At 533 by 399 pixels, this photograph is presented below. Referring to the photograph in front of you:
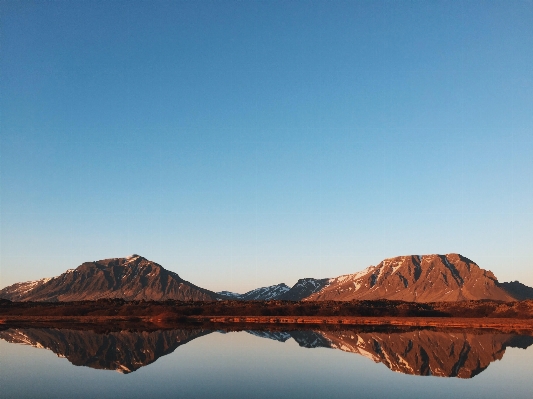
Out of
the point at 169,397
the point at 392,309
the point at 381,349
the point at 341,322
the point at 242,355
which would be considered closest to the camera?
the point at 169,397

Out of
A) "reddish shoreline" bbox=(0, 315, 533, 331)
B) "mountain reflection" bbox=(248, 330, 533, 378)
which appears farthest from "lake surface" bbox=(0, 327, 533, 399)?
"reddish shoreline" bbox=(0, 315, 533, 331)

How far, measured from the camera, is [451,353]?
148ft

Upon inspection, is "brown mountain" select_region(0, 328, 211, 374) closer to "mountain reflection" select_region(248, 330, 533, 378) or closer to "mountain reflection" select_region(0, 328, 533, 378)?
"mountain reflection" select_region(0, 328, 533, 378)

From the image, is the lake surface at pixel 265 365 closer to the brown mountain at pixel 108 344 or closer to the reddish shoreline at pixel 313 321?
the brown mountain at pixel 108 344

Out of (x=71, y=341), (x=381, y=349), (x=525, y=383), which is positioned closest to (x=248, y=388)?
(x=525, y=383)

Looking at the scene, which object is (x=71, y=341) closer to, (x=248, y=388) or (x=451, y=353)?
(x=248, y=388)

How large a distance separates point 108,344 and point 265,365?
2130cm

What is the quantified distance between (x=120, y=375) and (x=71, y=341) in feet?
77.9

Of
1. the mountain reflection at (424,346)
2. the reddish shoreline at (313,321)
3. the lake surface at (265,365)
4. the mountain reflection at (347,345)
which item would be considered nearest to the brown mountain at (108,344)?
the mountain reflection at (347,345)

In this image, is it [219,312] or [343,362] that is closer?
[343,362]

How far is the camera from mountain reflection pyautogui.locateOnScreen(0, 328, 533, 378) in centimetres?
3922

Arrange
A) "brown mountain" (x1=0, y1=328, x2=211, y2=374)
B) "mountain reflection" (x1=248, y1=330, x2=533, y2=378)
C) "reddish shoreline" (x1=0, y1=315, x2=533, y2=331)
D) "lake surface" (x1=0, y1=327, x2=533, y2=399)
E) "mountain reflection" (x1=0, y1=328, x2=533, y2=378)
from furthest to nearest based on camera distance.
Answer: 1. "reddish shoreline" (x1=0, y1=315, x2=533, y2=331)
2. "brown mountain" (x1=0, y1=328, x2=211, y2=374)
3. "mountain reflection" (x1=0, y1=328, x2=533, y2=378)
4. "mountain reflection" (x1=248, y1=330, x2=533, y2=378)
5. "lake surface" (x1=0, y1=327, x2=533, y2=399)

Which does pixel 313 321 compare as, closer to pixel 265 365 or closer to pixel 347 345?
pixel 347 345

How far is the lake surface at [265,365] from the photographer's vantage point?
2898 cm
